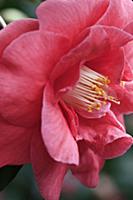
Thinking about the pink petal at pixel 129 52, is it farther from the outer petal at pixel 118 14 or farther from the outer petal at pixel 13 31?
the outer petal at pixel 13 31

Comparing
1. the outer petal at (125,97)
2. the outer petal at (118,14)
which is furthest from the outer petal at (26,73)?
the outer petal at (125,97)

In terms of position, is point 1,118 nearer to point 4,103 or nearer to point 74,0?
point 4,103

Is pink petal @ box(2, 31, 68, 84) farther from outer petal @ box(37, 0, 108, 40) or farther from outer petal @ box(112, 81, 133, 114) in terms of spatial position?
outer petal @ box(112, 81, 133, 114)

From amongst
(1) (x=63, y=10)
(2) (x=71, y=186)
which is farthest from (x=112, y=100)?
(2) (x=71, y=186)

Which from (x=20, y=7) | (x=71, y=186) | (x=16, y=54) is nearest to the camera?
(x=16, y=54)

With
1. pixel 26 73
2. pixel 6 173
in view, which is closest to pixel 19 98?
pixel 26 73

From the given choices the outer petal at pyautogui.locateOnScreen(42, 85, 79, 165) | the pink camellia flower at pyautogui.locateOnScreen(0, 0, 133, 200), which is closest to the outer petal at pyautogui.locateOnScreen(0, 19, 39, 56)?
the pink camellia flower at pyautogui.locateOnScreen(0, 0, 133, 200)
